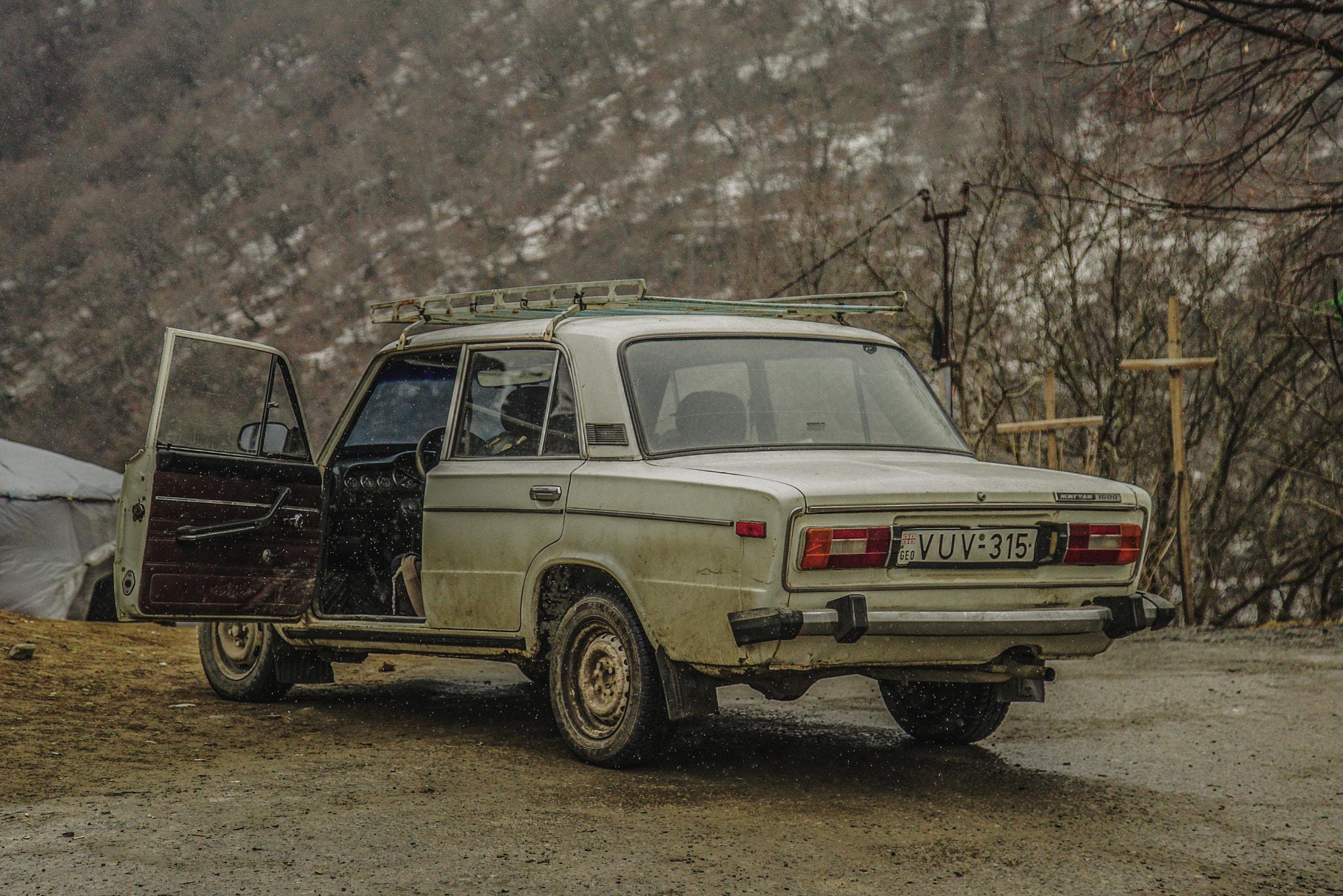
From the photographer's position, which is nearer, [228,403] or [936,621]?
[936,621]

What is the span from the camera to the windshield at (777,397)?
5445 millimetres

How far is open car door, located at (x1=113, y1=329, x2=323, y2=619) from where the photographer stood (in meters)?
6.01

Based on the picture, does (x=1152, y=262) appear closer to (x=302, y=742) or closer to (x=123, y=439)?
(x=302, y=742)

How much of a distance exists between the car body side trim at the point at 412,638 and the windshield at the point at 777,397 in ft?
3.76

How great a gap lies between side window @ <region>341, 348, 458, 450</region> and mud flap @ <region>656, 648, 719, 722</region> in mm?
2671

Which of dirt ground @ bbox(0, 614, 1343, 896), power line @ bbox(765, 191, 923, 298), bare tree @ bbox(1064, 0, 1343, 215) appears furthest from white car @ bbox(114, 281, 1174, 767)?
power line @ bbox(765, 191, 923, 298)

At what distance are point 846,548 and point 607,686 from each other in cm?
129

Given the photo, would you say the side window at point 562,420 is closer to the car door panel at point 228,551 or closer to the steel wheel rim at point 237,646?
the car door panel at point 228,551

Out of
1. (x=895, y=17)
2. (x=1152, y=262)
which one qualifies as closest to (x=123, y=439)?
(x=1152, y=262)

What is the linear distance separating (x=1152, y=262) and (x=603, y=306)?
50.5ft

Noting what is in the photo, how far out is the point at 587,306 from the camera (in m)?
5.80

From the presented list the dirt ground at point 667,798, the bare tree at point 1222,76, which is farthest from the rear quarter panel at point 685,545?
the bare tree at point 1222,76

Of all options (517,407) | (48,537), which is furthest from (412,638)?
(48,537)

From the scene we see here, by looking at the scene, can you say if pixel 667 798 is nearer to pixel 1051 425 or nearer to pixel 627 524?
pixel 627 524
